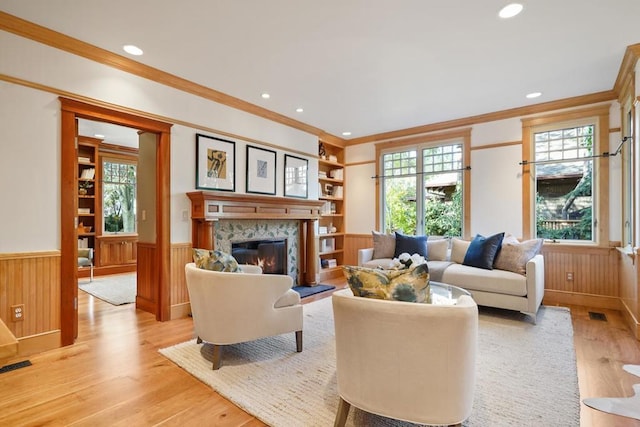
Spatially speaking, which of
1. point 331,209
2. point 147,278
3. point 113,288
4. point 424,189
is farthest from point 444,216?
point 113,288

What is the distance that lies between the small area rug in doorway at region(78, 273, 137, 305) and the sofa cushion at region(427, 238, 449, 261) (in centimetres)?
422

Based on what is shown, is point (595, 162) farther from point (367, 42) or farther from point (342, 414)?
point (342, 414)

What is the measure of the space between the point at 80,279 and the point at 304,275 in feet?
13.5

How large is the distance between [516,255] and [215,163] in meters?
3.82

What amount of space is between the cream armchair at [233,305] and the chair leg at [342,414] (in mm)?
998

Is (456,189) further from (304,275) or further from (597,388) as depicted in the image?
(597,388)

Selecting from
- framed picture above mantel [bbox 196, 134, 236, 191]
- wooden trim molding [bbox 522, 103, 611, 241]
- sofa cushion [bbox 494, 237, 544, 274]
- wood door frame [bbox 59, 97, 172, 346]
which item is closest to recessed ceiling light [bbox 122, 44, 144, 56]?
wood door frame [bbox 59, 97, 172, 346]

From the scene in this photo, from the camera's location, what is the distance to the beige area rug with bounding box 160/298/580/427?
1.82 metres

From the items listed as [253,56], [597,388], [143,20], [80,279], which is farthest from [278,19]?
[80,279]

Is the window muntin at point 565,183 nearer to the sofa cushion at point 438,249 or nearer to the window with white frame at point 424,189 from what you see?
the window with white frame at point 424,189

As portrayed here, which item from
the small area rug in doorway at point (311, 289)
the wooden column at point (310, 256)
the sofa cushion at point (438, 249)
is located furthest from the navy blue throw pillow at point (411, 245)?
the wooden column at point (310, 256)

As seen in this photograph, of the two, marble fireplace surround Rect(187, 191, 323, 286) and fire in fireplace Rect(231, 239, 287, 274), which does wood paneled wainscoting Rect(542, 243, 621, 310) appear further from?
fire in fireplace Rect(231, 239, 287, 274)

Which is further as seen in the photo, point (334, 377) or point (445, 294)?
point (445, 294)

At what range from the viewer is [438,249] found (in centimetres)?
458
